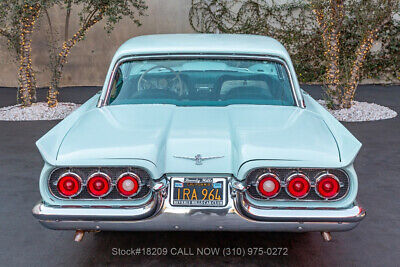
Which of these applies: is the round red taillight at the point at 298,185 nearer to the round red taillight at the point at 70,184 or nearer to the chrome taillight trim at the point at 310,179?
the chrome taillight trim at the point at 310,179

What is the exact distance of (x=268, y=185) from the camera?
2.77 m

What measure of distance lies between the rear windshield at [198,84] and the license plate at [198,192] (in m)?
1.05

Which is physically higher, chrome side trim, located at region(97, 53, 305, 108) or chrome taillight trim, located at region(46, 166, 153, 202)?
chrome side trim, located at region(97, 53, 305, 108)

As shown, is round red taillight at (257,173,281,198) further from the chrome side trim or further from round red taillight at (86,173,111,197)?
the chrome side trim

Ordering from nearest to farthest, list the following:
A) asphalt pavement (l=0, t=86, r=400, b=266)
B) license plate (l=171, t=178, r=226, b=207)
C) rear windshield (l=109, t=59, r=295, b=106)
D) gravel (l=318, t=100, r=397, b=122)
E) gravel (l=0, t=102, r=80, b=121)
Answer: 1. license plate (l=171, t=178, r=226, b=207)
2. asphalt pavement (l=0, t=86, r=400, b=266)
3. rear windshield (l=109, t=59, r=295, b=106)
4. gravel (l=318, t=100, r=397, b=122)
5. gravel (l=0, t=102, r=80, b=121)

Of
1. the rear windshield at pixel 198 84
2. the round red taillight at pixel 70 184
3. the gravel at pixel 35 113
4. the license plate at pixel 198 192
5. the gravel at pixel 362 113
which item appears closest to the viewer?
the license plate at pixel 198 192

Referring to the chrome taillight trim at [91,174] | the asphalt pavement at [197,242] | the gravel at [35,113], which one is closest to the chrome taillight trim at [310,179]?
the chrome taillight trim at [91,174]

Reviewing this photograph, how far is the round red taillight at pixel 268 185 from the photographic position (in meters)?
2.76

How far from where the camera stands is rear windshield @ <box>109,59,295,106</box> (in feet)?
12.3

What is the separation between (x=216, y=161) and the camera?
8.90 ft

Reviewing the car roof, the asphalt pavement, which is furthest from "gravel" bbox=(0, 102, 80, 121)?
the car roof

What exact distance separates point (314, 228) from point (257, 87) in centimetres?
142

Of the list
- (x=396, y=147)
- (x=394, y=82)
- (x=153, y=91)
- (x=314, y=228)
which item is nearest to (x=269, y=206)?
(x=314, y=228)

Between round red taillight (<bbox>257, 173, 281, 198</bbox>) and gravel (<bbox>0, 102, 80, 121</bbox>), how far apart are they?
7449mm
